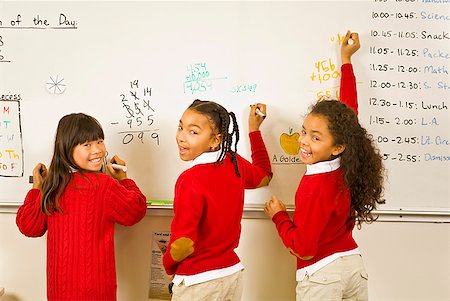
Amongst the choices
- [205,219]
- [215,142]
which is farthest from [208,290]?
[215,142]

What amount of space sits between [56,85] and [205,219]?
86 centimetres

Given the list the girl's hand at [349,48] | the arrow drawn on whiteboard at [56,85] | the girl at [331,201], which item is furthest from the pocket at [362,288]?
the arrow drawn on whiteboard at [56,85]

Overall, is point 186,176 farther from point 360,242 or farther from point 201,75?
point 360,242

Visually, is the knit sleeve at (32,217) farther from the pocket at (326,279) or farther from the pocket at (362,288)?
the pocket at (362,288)

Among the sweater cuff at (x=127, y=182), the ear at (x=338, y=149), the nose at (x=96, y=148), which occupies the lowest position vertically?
the sweater cuff at (x=127, y=182)

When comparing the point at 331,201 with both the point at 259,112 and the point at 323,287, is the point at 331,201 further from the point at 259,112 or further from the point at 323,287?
the point at 259,112

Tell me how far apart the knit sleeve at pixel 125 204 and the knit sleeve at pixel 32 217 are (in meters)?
0.26

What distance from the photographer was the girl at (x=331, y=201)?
1.39 m

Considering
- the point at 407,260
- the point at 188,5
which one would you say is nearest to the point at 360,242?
the point at 407,260

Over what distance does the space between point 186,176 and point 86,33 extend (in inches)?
30.5

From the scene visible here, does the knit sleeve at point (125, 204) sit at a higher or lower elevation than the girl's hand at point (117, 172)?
lower

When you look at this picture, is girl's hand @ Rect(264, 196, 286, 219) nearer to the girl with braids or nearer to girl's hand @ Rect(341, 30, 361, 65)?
the girl with braids

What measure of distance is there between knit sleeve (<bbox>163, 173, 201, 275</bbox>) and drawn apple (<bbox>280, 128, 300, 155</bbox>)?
48 centimetres

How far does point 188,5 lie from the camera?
69.4 inches
